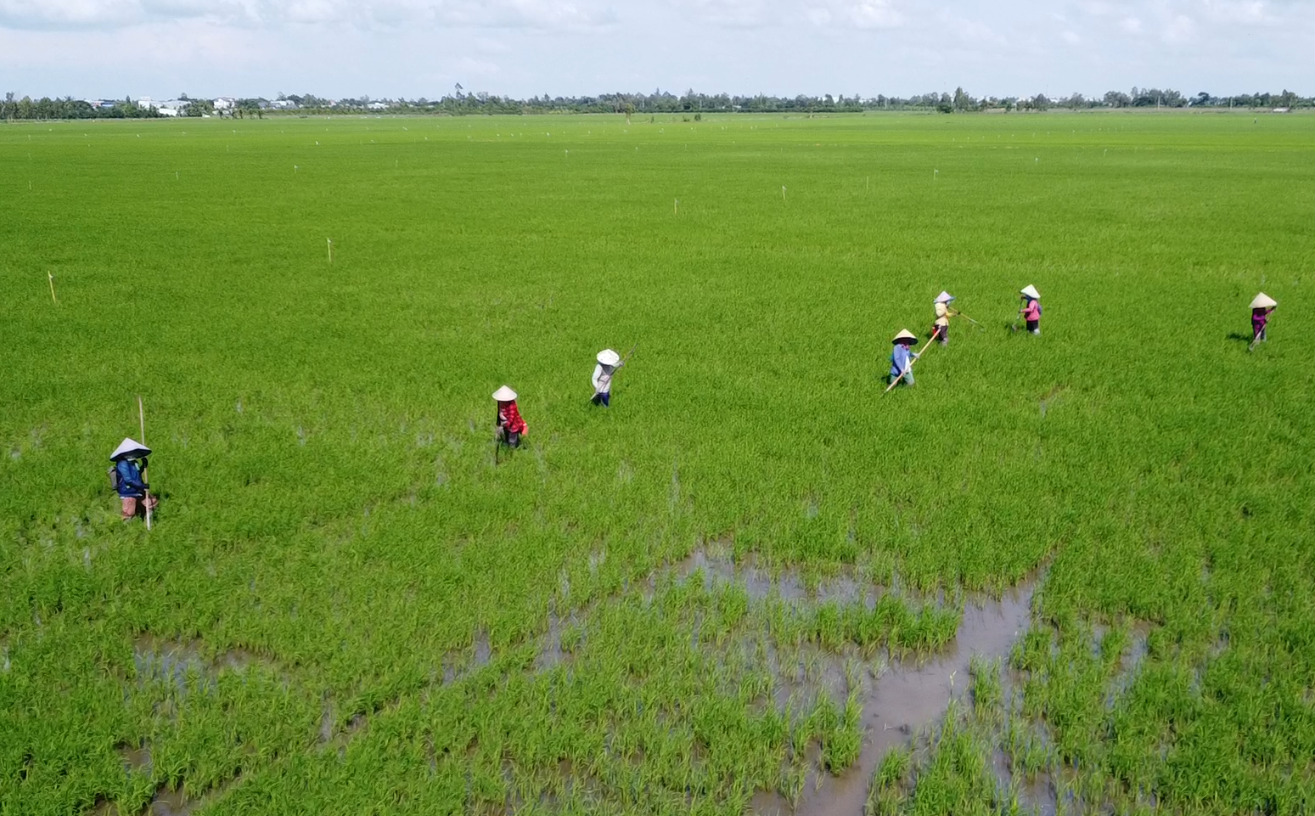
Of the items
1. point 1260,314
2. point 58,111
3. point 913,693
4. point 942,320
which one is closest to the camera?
point 913,693

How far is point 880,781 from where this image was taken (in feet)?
13.4

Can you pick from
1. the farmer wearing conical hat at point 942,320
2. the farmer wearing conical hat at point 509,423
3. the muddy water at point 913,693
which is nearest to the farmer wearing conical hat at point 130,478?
the farmer wearing conical hat at point 509,423

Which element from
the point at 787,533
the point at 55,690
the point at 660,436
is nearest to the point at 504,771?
the point at 55,690

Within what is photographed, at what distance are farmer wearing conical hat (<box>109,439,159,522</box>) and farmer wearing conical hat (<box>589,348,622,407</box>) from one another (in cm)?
359

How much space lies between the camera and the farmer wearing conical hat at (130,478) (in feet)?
20.1

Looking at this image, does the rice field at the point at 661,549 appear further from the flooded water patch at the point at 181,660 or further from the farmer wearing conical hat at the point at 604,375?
the farmer wearing conical hat at the point at 604,375

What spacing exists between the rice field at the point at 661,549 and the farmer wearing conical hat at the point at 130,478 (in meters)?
0.18

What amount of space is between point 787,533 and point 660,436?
212 centimetres

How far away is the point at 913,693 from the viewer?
4734 mm

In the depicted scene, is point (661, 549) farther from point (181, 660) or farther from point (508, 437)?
point (181, 660)

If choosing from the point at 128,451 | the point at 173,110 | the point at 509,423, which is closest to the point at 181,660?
the point at 128,451

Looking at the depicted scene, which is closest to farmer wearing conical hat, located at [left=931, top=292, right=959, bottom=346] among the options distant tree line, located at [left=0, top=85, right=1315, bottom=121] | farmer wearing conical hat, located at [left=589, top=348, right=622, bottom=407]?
A: farmer wearing conical hat, located at [left=589, top=348, right=622, bottom=407]

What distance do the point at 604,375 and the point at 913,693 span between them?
4435mm

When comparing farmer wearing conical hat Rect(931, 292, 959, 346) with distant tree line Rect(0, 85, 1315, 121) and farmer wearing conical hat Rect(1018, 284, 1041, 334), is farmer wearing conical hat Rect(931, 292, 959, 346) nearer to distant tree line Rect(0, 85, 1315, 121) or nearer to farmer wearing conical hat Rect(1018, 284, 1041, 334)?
farmer wearing conical hat Rect(1018, 284, 1041, 334)
